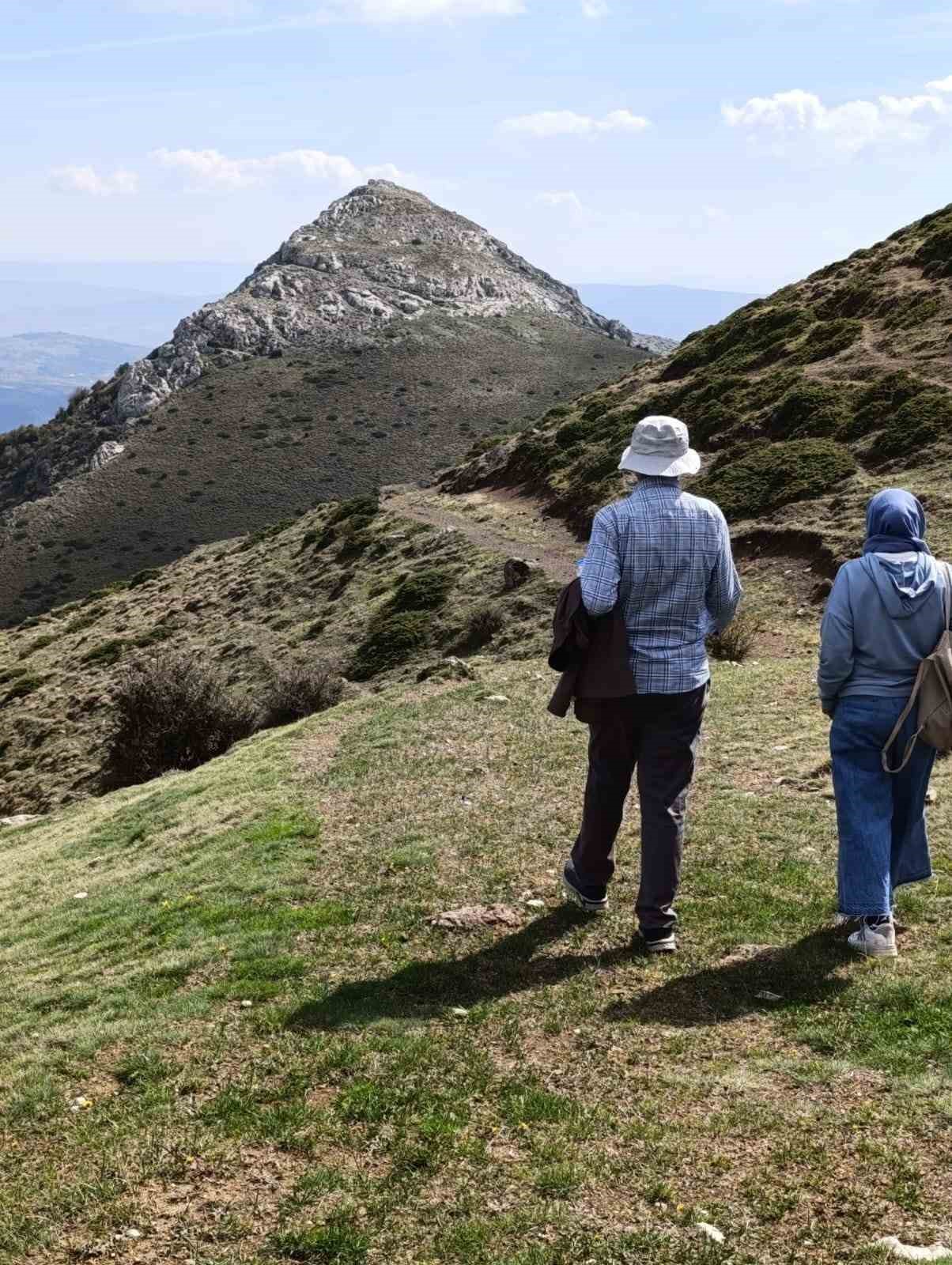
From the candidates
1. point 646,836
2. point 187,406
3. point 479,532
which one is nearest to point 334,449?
point 187,406

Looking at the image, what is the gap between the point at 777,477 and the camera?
30062mm

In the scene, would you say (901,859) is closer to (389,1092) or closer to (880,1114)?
(880,1114)

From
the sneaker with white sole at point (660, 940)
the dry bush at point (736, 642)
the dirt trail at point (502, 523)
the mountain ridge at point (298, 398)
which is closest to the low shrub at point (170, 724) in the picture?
the dirt trail at point (502, 523)

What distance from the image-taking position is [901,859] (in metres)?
7.27

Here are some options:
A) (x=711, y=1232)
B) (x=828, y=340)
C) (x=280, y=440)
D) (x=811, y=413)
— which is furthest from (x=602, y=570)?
(x=280, y=440)

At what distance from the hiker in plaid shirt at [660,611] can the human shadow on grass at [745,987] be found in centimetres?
59

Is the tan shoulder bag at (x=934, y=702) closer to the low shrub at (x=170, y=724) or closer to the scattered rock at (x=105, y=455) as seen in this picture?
the low shrub at (x=170, y=724)

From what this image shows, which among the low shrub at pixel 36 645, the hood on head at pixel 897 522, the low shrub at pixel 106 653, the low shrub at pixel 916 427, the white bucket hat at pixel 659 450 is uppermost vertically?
the low shrub at pixel 916 427

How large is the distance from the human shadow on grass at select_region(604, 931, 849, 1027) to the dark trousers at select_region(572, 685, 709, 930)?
52cm

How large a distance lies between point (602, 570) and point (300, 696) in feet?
63.6

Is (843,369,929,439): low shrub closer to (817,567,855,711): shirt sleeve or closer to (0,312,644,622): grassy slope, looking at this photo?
(817,567,855,711): shirt sleeve

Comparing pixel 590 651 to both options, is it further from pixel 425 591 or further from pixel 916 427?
pixel 425 591

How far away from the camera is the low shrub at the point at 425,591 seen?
1254 inches

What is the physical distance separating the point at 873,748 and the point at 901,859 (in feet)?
2.73
